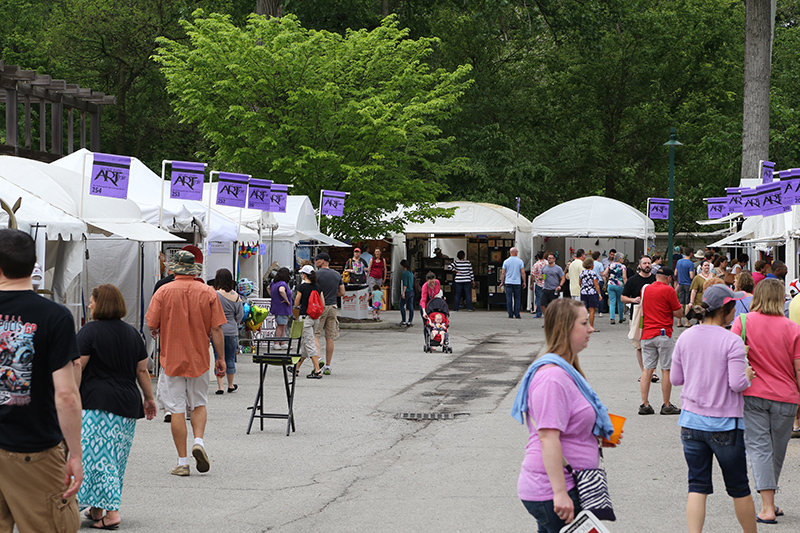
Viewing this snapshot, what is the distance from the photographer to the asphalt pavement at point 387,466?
662cm

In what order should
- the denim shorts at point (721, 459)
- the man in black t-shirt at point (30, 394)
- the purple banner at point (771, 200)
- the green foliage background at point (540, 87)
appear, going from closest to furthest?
the man in black t-shirt at point (30, 394)
the denim shorts at point (721, 459)
the purple banner at point (771, 200)
the green foliage background at point (540, 87)

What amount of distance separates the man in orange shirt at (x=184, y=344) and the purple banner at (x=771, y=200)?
37.6ft

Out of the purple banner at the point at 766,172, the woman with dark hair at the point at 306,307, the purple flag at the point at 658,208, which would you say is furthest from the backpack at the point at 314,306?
the purple flag at the point at 658,208

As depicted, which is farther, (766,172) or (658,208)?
(658,208)

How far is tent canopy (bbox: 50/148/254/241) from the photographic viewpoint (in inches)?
614

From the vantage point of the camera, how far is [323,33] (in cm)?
2473

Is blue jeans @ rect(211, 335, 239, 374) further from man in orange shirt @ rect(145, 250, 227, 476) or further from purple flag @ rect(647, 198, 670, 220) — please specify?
purple flag @ rect(647, 198, 670, 220)

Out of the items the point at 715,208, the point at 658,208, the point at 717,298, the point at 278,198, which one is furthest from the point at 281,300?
the point at 658,208

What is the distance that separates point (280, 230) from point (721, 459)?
17750mm

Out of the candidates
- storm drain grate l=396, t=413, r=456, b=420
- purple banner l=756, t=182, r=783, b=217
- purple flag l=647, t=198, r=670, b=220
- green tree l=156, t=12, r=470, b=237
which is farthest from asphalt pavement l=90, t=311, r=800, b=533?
purple flag l=647, t=198, r=670, b=220

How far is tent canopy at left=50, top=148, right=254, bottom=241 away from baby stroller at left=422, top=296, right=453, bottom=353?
4.11 meters

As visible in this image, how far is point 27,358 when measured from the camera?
13.0 feet

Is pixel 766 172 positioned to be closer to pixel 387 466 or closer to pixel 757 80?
pixel 757 80

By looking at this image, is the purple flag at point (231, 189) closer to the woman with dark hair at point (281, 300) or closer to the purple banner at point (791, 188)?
the woman with dark hair at point (281, 300)
